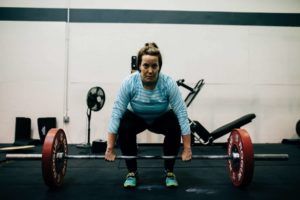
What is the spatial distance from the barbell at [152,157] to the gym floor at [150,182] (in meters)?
0.09

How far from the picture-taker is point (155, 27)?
455 cm

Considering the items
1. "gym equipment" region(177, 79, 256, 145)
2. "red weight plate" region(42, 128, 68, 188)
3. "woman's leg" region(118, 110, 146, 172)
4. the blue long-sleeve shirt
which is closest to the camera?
"red weight plate" region(42, 128, 68, 188)

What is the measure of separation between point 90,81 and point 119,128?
253 centimetres

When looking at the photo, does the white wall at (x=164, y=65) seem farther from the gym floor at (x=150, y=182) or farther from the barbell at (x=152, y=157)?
the barbell at (x=152, y=157)

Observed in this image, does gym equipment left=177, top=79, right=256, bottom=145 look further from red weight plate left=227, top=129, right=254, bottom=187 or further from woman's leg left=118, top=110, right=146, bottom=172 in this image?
woman's leg left=118, top=110, right=146, bottom=172

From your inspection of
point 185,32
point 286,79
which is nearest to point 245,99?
point 286,79

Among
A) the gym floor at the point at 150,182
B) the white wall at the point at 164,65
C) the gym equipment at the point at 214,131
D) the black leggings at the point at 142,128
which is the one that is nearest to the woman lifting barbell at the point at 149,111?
the black leggings at the point at 142,128

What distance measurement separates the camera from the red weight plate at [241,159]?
189 centimetres

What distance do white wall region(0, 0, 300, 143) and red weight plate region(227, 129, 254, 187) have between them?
2.38m

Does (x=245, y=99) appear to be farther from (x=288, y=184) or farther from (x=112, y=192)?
(x=112, y=192)

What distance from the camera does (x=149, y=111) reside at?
81.8 inches

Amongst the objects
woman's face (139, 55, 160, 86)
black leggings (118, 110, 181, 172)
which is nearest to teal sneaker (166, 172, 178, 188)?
black leggings (118, 110, 181, 172)

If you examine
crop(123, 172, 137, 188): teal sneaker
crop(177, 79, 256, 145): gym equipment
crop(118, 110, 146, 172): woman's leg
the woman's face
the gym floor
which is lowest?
the gym floor

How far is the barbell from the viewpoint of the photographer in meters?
1.89
